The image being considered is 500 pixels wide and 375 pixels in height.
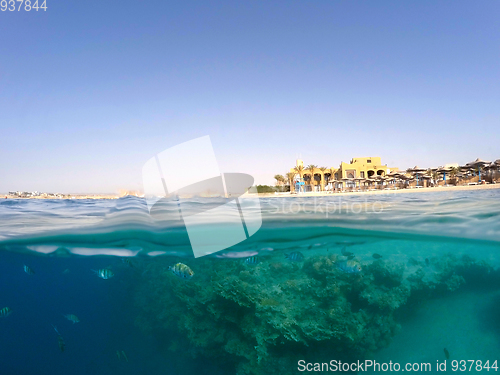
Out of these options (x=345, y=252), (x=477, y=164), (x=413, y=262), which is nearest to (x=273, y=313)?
(x=345, y=252)

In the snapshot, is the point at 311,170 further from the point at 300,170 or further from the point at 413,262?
the point at 413,262

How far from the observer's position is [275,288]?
9.19 m

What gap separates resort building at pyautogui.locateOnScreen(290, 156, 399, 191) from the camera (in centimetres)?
5559

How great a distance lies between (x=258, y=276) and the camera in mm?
9914

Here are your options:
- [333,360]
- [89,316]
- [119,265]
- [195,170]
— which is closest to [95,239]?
[119,265]

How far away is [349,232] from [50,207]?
13170 mm

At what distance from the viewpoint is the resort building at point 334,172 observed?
55594 millimetres

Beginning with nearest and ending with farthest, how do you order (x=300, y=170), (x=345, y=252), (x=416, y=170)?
(x=345, y=252) < (x=416, y=170) < (x=300, y=170)

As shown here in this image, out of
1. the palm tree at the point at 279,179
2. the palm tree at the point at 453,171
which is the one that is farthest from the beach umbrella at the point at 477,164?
the palm tree at the point at 279,179

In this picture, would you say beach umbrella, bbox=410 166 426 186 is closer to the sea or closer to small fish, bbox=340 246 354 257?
the sea

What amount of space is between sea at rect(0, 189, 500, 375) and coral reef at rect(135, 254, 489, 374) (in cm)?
4

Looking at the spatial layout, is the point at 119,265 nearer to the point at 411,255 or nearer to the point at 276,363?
the point at 276,363

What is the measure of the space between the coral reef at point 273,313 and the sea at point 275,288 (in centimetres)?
4

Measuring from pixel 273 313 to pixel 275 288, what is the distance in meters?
1.17
